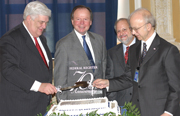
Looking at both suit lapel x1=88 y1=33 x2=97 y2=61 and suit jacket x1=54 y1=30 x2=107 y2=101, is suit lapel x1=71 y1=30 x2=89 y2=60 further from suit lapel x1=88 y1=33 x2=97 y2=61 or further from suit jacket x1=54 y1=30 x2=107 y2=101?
suit lapel x1=88 y1=33 x2=97 y2=61

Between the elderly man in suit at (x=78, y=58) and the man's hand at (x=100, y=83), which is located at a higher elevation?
the elderly man in suit at (x=78, y=58)

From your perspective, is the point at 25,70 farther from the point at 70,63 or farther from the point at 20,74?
the point at 70,63

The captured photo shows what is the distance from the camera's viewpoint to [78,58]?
236cm

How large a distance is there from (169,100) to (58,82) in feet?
3.75

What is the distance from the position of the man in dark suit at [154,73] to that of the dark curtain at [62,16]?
2481 millimetres

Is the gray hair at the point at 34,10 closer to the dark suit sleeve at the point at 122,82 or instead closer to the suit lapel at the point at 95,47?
the suit lapel at the point at 95,47

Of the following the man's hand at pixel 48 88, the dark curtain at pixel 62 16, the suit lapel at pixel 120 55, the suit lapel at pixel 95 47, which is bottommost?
the man's hand at pixel 48 88

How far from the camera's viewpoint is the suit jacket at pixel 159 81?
1.77 m

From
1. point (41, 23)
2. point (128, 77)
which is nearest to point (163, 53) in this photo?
point (128, 77)

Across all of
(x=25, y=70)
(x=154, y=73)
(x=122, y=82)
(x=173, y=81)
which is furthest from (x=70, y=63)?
(x=173, y=81)

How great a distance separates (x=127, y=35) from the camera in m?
2.93

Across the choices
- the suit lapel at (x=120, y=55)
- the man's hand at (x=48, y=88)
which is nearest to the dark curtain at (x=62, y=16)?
the suit lapel at (x=120, y=55)

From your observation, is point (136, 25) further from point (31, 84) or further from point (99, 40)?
point (31, 84)

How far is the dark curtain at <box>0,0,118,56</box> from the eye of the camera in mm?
4410
